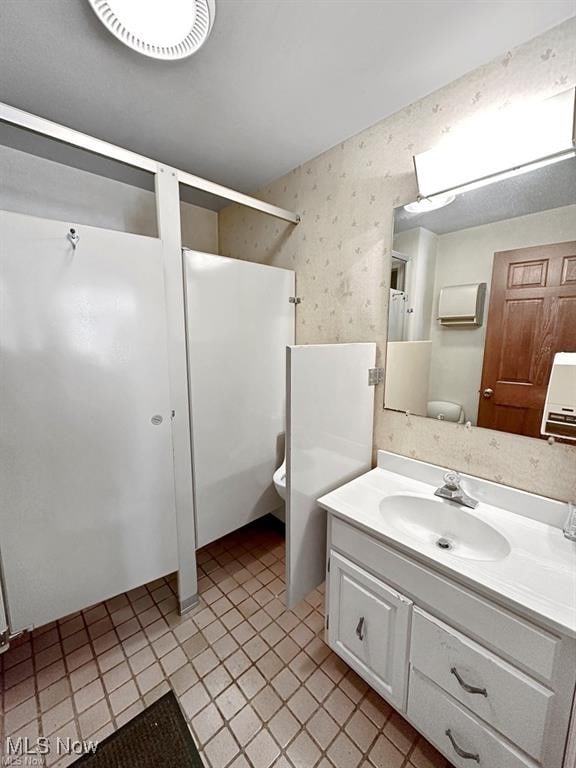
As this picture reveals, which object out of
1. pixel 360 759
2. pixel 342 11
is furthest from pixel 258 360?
pixel 360 759

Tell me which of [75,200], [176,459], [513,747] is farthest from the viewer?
[75,200]

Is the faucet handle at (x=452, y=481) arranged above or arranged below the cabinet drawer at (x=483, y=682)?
above

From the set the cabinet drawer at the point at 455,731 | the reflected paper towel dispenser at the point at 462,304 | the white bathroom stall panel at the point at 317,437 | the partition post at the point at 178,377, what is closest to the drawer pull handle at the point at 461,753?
the cabinet drawer at the point at 455,731

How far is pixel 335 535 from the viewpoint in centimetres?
117

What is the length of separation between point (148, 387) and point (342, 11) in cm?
144

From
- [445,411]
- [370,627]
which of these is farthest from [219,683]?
[445,411]

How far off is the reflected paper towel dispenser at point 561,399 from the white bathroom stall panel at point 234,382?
1286 mm

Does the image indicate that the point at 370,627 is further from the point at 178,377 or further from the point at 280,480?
the point at 178,377

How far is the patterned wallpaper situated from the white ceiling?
76mm

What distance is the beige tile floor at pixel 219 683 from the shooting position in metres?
1.03

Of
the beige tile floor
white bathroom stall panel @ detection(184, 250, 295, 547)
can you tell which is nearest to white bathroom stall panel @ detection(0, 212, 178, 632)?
white bathroom stall panel @ detection(184, 250, 295, 547)

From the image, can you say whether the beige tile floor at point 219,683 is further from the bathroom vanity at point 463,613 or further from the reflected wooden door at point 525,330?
the reflected wooden door at point 525,330

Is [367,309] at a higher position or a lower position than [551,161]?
lower

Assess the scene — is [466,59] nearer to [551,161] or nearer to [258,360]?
[551,161]
